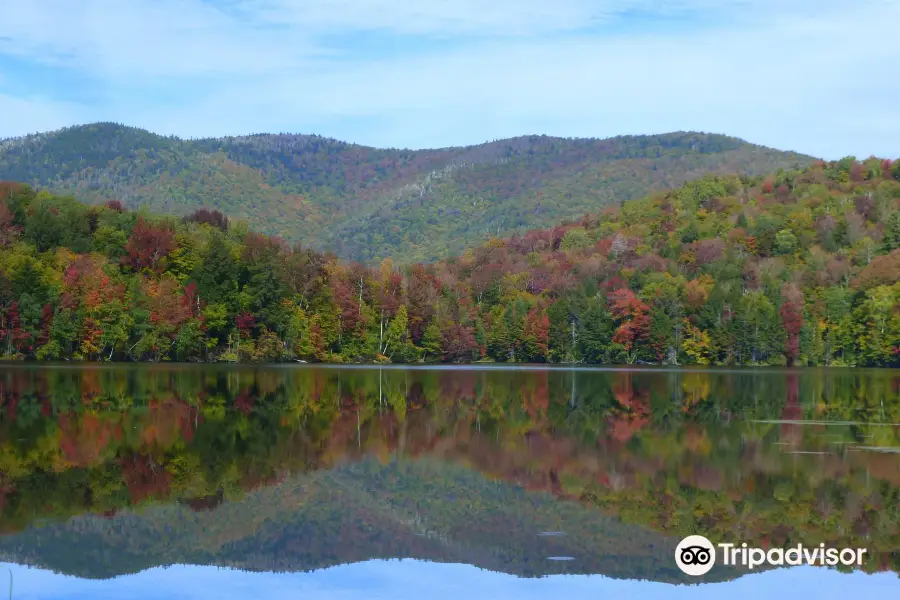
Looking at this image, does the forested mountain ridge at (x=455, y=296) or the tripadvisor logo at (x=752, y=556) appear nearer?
the tripadvisor logo at (x=752, y=556)

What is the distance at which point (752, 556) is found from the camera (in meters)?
16.8

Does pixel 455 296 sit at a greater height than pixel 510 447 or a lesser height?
greater

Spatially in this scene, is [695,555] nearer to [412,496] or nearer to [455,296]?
[412,496]

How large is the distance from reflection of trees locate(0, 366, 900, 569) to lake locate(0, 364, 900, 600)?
85 mm

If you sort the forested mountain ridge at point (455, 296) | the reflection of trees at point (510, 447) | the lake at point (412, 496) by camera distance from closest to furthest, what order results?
the lake at point (412, 496) → the reflection of trees at point (510, 447) → the forested mountain ridge at point (455, 296)

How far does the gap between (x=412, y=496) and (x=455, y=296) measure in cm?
9540

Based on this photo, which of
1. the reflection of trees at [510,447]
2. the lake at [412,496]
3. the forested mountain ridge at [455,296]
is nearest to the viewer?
the lake at [412,496]

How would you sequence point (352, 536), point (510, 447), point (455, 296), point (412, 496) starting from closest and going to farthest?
point (352, 536), point (412, 496), point (510, 447), point (455, 296)

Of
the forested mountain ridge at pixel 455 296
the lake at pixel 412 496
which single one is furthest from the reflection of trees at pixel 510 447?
the forested mountain ridge at pixel 455 296

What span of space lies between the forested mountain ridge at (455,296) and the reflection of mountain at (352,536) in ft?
223

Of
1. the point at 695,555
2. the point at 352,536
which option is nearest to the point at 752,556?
the point at 695,555

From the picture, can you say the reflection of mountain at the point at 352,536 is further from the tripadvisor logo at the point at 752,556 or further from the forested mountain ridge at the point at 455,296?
the forested mountain ridge at the point at 455,296

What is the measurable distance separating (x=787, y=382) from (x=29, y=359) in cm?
5367

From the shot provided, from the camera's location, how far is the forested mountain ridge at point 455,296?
8819cm
